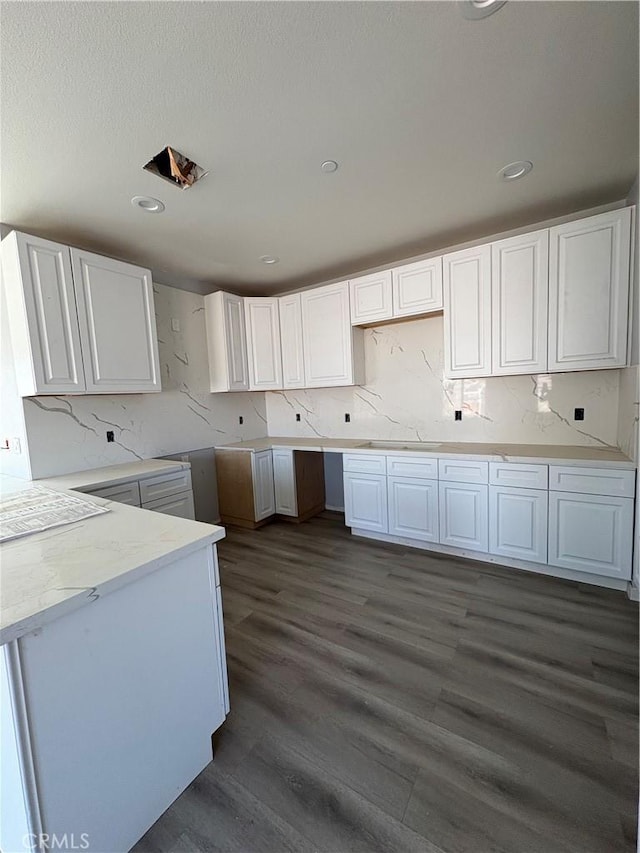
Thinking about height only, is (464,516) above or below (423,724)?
above

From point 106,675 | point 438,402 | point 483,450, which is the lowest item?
point 106,675

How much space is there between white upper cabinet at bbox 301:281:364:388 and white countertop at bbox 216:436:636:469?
2.10 ft

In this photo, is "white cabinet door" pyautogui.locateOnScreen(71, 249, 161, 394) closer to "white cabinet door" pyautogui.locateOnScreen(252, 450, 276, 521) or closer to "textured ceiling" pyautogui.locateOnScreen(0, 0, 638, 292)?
"textured ceiling" pyautogui.locateOnScreen(0, 0, 638, 292)

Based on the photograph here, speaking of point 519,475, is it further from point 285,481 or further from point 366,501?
point 285,481

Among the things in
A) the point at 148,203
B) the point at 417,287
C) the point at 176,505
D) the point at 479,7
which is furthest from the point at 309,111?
the point at 176,505

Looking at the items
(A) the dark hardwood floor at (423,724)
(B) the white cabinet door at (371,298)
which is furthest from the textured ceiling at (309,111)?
(A) the dark hardwood floor at (423,724)

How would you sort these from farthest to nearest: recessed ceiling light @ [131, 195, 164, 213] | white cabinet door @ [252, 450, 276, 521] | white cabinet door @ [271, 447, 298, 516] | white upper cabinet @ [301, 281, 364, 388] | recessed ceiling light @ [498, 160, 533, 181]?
white cabinet door @ [271, 447, 298, 516], white cabinet door @ [252, 450, 276, 521], white upper cabinet @ [301, 281, 364, 388], recessed ceiling light @ [131, 195, 164, 213], recessed ceiling light @ [498, 160, 533, 181]

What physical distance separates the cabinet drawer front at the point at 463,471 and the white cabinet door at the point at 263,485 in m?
1.76

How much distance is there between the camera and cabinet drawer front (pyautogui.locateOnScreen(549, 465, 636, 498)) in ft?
7.00

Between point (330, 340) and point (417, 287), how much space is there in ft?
3.14

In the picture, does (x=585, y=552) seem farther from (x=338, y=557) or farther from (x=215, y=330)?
(x=215, y=330)

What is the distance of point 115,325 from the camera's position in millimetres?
2584

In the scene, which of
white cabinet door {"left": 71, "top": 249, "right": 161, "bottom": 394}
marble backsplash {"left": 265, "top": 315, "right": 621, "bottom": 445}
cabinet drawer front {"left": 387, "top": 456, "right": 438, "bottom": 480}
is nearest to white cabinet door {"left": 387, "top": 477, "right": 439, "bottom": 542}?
cabinet drawer front {"left": 387, "top": 456, "right": 438, "bottom": 480}

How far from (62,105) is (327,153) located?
1.13 meters
